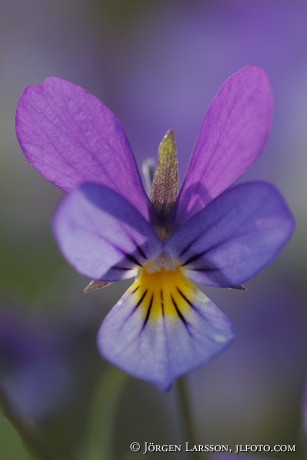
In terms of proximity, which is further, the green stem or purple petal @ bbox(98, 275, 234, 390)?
the green stem

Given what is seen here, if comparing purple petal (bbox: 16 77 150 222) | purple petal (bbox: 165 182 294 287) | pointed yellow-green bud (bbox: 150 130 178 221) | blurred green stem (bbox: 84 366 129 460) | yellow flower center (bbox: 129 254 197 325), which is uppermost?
purple petal (bbox: 16 77 150 222)


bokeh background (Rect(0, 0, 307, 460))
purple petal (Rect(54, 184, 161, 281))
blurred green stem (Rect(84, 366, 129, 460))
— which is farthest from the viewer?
bokeh background (Rect(0, 0, 307, 460))

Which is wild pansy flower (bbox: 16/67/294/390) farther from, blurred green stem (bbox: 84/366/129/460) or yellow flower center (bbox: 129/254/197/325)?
blurred green stem (bbox: 84/366/129/460)

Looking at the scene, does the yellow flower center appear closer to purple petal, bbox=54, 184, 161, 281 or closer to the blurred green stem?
purple petal, bbox=54, 184, 161, 281

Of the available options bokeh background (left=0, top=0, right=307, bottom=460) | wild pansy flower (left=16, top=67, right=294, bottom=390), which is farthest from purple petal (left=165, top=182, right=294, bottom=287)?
bokeh background (left=0, top=0, right=307, bottom=460)

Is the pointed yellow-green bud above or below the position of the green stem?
above

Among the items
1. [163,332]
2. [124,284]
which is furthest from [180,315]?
[124,284]

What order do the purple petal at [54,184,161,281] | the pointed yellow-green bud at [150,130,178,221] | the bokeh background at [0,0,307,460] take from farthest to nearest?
1. the bokeh background at [0,0,307,460]
2. the pointed yellow-green bud at [150,130,178,221]
3. the purple petal at [54,184,161,281]

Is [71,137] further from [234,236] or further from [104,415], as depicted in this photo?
[104,415]
